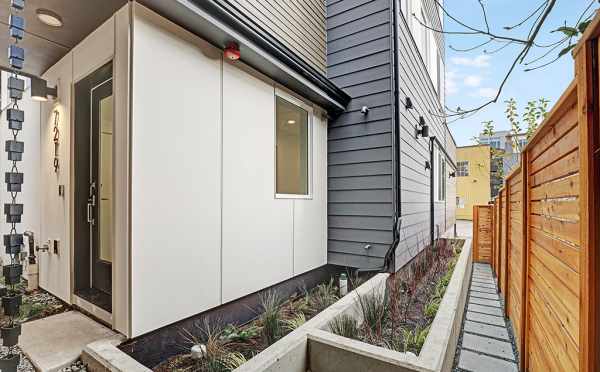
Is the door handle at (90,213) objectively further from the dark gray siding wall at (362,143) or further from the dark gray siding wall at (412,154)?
the dark gray siding wall at (412,154)

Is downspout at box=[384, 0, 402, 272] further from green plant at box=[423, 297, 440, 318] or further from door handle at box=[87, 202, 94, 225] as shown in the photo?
door handle at box=[87, 202, 94, 225]

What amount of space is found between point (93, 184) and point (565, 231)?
3.81 meters

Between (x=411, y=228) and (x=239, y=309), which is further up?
(x=411, y=228)

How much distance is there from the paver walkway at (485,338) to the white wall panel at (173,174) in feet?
7.96

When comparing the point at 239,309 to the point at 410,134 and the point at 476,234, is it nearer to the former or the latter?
the point at 410,134

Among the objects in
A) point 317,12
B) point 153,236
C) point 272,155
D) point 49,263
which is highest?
point 317,12

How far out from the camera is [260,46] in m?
3.01

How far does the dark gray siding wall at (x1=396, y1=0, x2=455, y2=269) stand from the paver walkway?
1.15 meters

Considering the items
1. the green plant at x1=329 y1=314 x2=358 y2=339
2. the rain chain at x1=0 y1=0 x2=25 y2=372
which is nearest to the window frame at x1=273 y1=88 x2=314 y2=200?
the green plant at x1=329 y1=314 x2=358 y2=339

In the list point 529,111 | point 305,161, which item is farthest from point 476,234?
point 305,161

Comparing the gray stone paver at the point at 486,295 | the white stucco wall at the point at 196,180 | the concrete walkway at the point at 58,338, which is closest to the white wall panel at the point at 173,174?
the white stucco wall at the point at 196,180

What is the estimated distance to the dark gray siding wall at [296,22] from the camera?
153 inches

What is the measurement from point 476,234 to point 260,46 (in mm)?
6408

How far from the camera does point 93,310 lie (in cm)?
256
